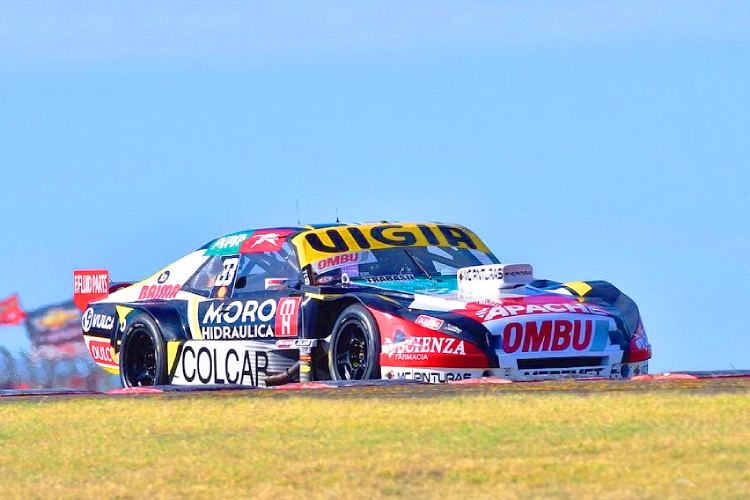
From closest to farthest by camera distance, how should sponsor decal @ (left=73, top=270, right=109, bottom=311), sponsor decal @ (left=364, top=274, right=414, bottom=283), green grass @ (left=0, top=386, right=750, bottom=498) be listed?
green grass @ (left=0, top=386, right=750, bottom=498) < sponsor decal @ (left=364, top=274, right=414, bottom=283) < sponsor decal @ (left=73, top=270, right=109, bottom=311)

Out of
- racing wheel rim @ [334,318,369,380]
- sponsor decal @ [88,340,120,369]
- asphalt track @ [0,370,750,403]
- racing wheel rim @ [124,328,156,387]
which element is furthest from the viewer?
sponsor decal @ [88,340,120,369]

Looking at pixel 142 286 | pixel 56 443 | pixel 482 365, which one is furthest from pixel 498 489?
pixel 142 286

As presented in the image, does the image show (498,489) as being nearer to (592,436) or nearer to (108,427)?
(592,436)

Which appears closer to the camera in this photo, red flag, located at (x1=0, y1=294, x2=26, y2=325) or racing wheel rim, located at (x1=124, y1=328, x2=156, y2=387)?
racing wheel rim, located at (x1=124, y1=328, x2=156, y2=387)

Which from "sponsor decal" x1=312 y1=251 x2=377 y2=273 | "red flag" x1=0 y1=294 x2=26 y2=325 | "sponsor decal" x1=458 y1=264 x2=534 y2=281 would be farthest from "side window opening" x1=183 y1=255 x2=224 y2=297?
"red flag" x1=0 y1=294 x2=26 y2=325

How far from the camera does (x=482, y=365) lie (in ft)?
40.0

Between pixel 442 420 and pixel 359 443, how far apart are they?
895 millimetres

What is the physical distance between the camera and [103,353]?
15594mm

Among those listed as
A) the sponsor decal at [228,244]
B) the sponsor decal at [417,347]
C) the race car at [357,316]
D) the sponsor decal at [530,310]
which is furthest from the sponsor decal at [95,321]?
the sponsor decal at [530,310]

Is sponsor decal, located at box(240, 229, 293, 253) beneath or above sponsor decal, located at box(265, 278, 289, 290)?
above

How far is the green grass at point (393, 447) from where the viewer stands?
6.31m

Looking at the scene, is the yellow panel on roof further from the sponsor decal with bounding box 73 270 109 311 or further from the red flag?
the red flag

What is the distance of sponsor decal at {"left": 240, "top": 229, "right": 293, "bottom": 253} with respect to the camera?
1427cm

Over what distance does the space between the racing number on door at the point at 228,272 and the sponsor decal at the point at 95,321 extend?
4.59 ft
